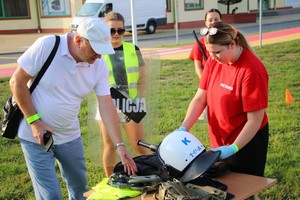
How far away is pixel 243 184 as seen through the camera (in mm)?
2449

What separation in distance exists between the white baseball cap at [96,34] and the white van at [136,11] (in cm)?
1709

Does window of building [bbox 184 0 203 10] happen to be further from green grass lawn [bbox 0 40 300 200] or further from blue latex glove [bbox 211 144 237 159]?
blue latex glove [bbox 211 144 237 159]

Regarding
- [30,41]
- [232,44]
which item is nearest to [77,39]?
[232,44]

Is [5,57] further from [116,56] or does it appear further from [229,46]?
[229,46]

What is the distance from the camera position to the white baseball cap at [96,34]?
8.26 ft

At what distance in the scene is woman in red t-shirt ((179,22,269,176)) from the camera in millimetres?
2604

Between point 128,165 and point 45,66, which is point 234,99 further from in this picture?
point 45,66

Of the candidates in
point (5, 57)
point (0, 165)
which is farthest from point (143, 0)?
point (0, 165)

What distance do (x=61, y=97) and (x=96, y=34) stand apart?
53 cm

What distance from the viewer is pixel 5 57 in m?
15.0

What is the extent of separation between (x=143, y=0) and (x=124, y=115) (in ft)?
59.2

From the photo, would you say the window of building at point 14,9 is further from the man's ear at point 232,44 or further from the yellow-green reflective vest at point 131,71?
the man's ear at point 232,44

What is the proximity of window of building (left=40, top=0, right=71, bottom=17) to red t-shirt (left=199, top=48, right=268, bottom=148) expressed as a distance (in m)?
21.8

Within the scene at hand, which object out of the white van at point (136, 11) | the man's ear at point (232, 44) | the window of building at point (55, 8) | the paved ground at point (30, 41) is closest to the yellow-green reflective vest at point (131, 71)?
the man's ear at point (232, 44)
